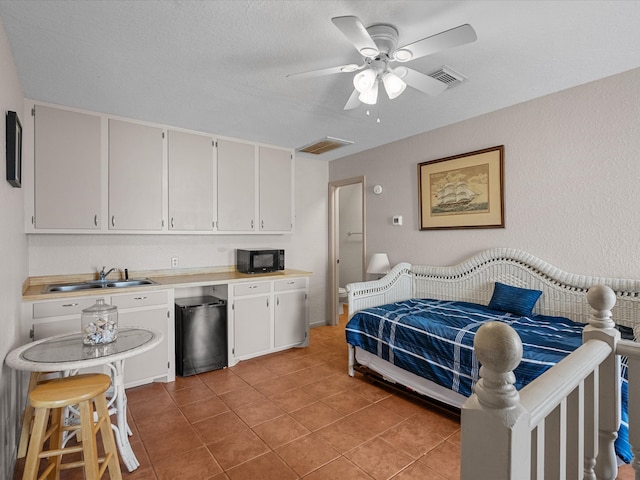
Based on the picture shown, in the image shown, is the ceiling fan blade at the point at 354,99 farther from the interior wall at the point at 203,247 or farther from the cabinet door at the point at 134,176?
the interior wall at the point at 203,247

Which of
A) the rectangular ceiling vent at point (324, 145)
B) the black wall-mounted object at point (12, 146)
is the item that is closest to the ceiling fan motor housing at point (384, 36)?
the rectangular ceiling vent at point (324, 145)

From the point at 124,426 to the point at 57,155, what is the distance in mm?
2242

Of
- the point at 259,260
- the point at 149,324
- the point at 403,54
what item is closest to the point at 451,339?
the point at 403,54

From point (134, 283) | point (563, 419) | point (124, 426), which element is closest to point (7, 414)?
point (124, 426)

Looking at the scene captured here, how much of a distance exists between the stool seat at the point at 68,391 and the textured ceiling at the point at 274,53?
182 centimetres

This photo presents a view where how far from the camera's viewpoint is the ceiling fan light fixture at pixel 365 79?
1.89 metres

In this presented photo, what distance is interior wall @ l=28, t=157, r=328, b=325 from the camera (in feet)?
10.0

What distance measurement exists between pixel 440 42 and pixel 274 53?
3.30 feet

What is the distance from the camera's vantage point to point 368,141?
4.02 metres

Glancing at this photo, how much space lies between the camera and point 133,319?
282cm

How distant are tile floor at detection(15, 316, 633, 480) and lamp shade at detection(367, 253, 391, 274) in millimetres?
1226

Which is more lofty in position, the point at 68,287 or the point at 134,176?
the point at 134,176

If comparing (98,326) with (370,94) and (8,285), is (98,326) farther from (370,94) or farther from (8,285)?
(370,94)

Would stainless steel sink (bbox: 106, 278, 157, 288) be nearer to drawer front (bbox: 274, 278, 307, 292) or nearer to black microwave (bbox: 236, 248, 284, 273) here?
black microwave (bbox: 236, 248, 284, 273)
